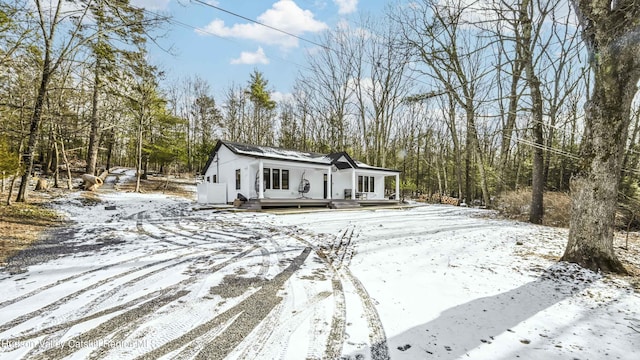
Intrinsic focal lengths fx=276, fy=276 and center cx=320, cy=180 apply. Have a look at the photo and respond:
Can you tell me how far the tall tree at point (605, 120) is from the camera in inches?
158

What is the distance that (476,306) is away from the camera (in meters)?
3.09

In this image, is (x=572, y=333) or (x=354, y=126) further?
(x=354, y=126)

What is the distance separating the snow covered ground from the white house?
9.07 meters

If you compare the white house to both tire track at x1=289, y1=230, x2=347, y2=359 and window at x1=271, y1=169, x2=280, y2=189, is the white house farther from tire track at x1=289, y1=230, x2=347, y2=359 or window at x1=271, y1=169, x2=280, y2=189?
tire track at x1=289, y1=230, x2=347, y2=359

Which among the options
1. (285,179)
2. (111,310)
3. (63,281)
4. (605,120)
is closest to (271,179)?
(285,179)

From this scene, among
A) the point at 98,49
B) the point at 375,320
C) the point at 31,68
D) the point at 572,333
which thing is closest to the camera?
the point at 572,333

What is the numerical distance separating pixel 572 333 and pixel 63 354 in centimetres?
433

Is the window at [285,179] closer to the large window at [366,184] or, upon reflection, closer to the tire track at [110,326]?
the large window at [366,184]

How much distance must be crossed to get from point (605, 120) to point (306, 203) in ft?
40.9

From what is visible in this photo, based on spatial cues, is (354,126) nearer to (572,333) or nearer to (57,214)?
(57,214)

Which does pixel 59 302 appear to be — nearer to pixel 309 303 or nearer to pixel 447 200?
pixel 309 303

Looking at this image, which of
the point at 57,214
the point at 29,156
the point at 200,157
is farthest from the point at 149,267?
the point at 200,157

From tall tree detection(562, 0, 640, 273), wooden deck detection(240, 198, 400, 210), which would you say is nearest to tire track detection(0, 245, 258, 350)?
tall tree detection(562, 0, 640, 273)

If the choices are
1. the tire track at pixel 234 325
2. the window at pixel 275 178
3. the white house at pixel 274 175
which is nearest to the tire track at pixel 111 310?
the tire track at pixel 234 325
